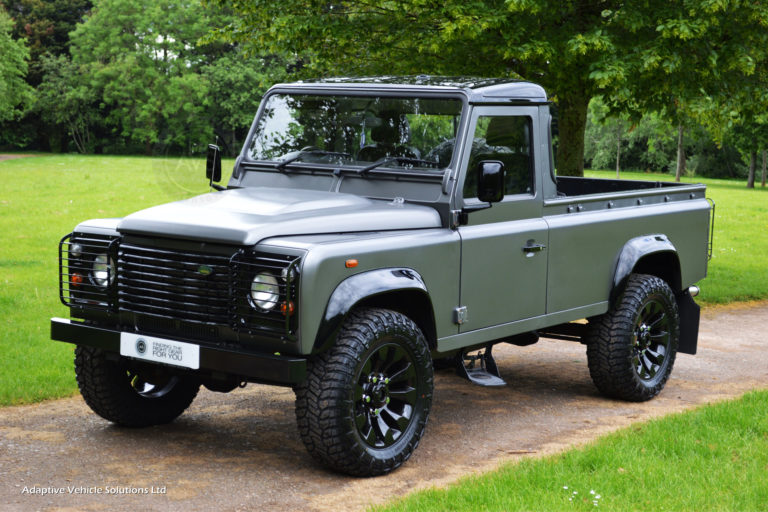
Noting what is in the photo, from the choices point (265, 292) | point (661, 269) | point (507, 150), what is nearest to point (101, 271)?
point (265, 292)

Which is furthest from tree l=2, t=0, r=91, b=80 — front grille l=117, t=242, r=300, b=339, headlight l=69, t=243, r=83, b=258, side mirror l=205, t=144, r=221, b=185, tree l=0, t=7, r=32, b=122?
front grille l=117, t=242, r=300, b=339

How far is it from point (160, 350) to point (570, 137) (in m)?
9.85

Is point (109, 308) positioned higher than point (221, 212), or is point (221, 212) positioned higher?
point (221, 212)

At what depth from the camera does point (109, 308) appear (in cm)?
547

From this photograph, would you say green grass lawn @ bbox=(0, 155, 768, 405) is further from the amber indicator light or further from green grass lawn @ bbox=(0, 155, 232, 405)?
the amber indicator light

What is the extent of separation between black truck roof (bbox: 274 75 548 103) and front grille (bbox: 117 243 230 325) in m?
1.88

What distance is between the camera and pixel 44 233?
18.0 m

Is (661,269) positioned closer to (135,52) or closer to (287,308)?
(287,308)

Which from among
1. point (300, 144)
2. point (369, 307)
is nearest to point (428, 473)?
point (369, 307)

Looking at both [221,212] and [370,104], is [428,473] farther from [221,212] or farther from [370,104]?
[370,104]

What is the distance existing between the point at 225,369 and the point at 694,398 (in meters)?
4.11

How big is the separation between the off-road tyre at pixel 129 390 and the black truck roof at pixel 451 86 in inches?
84.8

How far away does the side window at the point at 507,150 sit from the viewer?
6.07m

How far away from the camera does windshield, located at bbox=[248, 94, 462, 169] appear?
609cm
